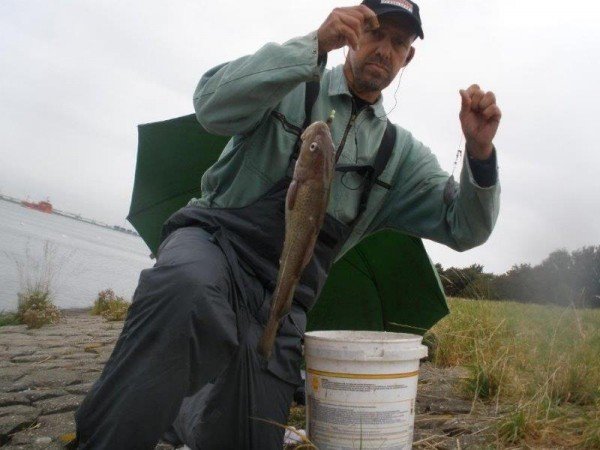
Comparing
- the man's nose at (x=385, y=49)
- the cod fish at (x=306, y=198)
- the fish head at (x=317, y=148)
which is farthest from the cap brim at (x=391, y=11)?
the fish head at (x=317, y=148)

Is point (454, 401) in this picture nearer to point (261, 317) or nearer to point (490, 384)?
point (490, 384)

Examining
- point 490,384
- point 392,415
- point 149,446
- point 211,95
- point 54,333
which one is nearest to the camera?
point 149,446

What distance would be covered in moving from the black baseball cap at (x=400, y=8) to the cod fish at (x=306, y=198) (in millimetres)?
1633

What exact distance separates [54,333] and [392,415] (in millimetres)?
6735

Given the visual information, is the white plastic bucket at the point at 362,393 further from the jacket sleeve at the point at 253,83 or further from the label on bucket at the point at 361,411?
the jacket sleeve at the point at 253,83

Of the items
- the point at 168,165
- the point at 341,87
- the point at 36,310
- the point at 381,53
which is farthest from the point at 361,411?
the point at 36,310

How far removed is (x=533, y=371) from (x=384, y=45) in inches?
101

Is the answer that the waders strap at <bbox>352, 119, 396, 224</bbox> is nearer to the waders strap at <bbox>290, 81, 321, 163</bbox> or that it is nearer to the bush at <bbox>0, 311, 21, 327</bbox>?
the waders strap at <bbox>290, 81, 321, 163</bbox>

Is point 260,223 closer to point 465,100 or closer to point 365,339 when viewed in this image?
point 365,339

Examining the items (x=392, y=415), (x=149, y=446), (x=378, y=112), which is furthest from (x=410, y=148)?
(x=149, y=446)

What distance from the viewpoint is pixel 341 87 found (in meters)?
4.09

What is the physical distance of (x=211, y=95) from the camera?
349 cm

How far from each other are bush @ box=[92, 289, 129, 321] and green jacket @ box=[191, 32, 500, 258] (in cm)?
737

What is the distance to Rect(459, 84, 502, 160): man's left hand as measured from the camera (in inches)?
135
